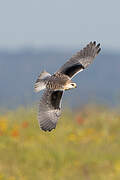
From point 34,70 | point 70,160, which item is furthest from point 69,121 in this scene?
point 34,70

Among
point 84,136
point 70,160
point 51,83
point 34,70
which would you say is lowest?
point 51,83

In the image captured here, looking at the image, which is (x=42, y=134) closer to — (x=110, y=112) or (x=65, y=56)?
(x=110, y=112)

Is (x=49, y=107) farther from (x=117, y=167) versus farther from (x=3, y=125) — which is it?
(x=3, y=125)

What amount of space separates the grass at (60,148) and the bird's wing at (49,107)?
298 centimetres

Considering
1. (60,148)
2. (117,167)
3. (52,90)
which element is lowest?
(52,90)

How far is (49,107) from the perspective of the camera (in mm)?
9031

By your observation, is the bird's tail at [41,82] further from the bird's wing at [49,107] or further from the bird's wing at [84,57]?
the bird's wing at [84,57]

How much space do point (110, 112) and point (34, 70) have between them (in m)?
106

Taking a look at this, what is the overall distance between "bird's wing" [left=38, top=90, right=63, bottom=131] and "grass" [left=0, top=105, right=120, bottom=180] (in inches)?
117

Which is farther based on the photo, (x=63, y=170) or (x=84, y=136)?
(x=84, y=136)

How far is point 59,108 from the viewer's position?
911 centimetres

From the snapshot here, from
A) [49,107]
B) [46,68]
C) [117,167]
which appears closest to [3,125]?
[117,167]

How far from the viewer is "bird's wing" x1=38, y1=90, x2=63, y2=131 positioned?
8.95 meters

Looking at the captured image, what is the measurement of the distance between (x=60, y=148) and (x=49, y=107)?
428cm
